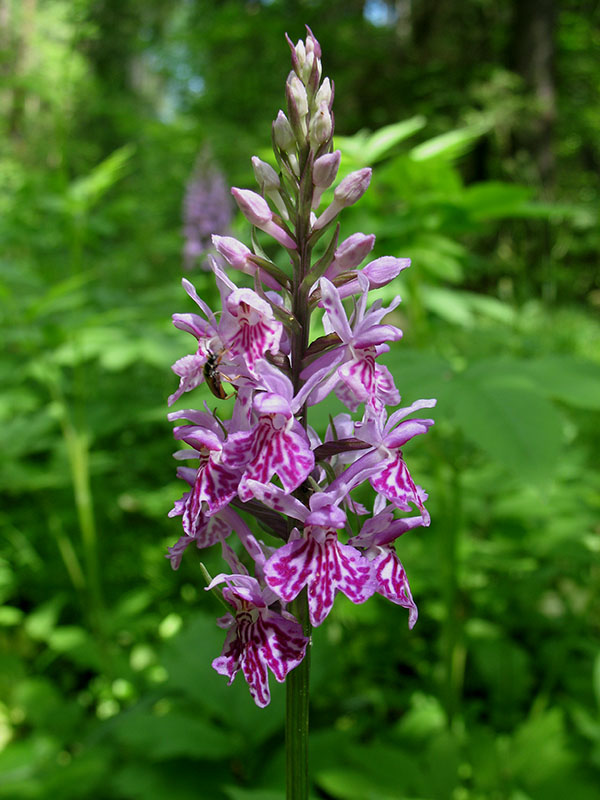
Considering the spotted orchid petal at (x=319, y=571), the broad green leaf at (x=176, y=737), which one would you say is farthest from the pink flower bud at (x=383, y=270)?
the broad green leaf at (x=176, y=737)

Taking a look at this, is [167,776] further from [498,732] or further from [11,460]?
[11,460]

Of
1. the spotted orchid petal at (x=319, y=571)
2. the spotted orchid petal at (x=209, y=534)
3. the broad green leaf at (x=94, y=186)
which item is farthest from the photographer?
the broad green leaf at (x=94, y=186)

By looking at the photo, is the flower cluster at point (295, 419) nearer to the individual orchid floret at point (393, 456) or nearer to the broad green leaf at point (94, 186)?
the individual orchid floret at point (393, 456)

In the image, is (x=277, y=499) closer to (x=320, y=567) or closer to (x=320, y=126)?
(x=320, y=567)

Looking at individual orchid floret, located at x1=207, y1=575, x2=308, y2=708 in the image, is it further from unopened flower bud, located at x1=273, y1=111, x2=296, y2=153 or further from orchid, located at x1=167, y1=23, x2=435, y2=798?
unopened flower bud, located at x1=273, y1=111, x2=296, y2=153

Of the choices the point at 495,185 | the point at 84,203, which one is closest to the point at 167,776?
the point at 495,185

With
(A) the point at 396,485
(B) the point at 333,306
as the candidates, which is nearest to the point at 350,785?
(A) the point at 396,485
